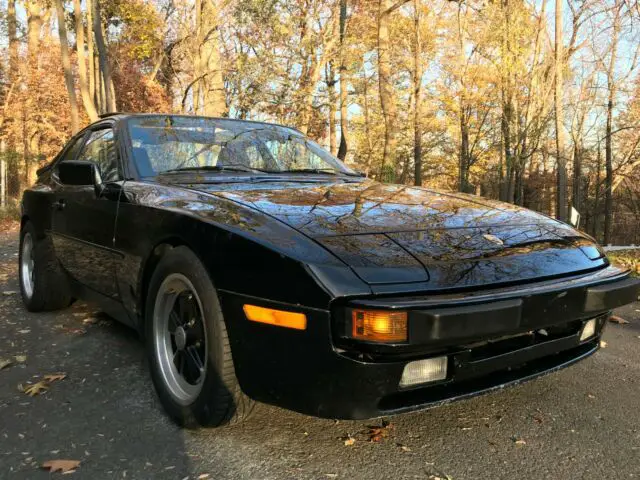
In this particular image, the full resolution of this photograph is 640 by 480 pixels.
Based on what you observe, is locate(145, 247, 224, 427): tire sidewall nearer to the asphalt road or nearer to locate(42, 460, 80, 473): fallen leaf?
the asphalt road

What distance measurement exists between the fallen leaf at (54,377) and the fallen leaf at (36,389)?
58mm

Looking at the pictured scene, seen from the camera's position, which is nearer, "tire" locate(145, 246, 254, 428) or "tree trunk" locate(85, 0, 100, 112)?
"tire" locate(145, 246, 254, 428)

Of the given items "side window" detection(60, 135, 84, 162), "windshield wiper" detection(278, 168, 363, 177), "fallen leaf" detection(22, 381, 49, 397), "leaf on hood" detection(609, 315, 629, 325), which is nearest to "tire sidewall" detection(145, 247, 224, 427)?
"fallen leaf" detection(22, 381, 49, 397)

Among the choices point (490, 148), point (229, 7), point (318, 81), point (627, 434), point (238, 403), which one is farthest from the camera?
point (490, 148)

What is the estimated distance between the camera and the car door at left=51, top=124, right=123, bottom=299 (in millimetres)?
2994

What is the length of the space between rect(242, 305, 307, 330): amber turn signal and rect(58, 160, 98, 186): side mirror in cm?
166

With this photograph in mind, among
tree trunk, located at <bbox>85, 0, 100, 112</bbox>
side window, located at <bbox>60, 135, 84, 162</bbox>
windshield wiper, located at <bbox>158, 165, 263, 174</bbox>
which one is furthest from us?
tree trunk, located at <bbox>85, 0, 100, 112</bbox>

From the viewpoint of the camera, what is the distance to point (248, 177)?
10.0ft

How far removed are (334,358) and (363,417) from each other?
0.25 meters

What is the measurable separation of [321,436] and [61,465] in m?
1.03

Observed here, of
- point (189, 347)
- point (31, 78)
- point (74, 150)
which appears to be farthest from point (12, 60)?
point (189, 347)

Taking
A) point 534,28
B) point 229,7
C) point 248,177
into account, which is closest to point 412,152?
point 534,28

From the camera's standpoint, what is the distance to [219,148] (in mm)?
3361

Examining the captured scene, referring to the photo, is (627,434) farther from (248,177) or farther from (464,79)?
(464,79)
